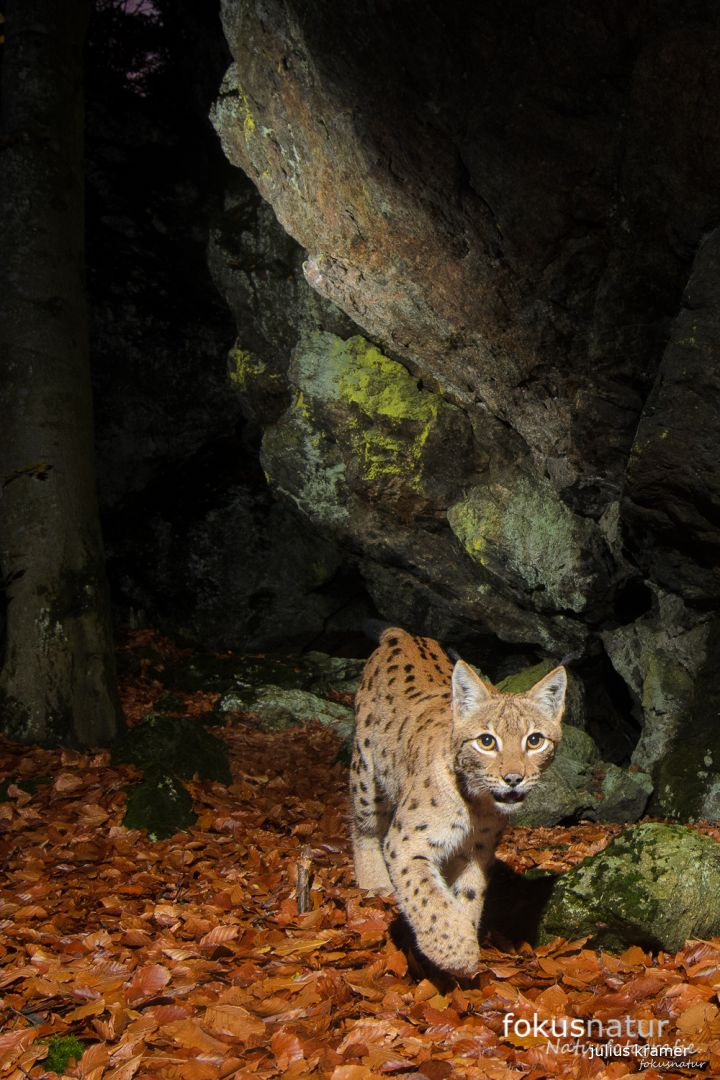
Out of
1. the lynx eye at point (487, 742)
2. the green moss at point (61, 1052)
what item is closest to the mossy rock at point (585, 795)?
the lynx eye at point (487, 742)

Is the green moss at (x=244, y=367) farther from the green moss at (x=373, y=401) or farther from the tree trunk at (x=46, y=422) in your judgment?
the tree trunk at (x=46, y=422)

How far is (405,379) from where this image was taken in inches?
512

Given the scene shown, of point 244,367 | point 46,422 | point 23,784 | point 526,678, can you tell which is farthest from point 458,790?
point 244,367

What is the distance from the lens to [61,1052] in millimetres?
3850

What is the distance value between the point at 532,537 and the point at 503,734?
25.4ft

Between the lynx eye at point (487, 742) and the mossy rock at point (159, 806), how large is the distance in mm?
3746

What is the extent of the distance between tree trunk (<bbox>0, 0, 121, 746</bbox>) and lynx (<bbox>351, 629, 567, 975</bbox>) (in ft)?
15.9

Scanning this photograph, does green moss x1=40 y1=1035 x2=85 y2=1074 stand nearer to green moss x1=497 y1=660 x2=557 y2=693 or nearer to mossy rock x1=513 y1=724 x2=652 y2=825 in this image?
mossy rock x1=513 y1=724 x2=652 y2=825

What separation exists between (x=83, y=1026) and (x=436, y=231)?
7986mm

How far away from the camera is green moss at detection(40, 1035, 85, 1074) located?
149 inches

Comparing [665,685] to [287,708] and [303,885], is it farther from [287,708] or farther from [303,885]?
[303,885]

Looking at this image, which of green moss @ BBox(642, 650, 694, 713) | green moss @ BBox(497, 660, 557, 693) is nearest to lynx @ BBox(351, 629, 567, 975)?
green moss @ BBox(642, 650, 694, 713)

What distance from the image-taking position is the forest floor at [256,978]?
149 inches

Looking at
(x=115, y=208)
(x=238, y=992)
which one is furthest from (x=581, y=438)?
(x=115, y=208)
